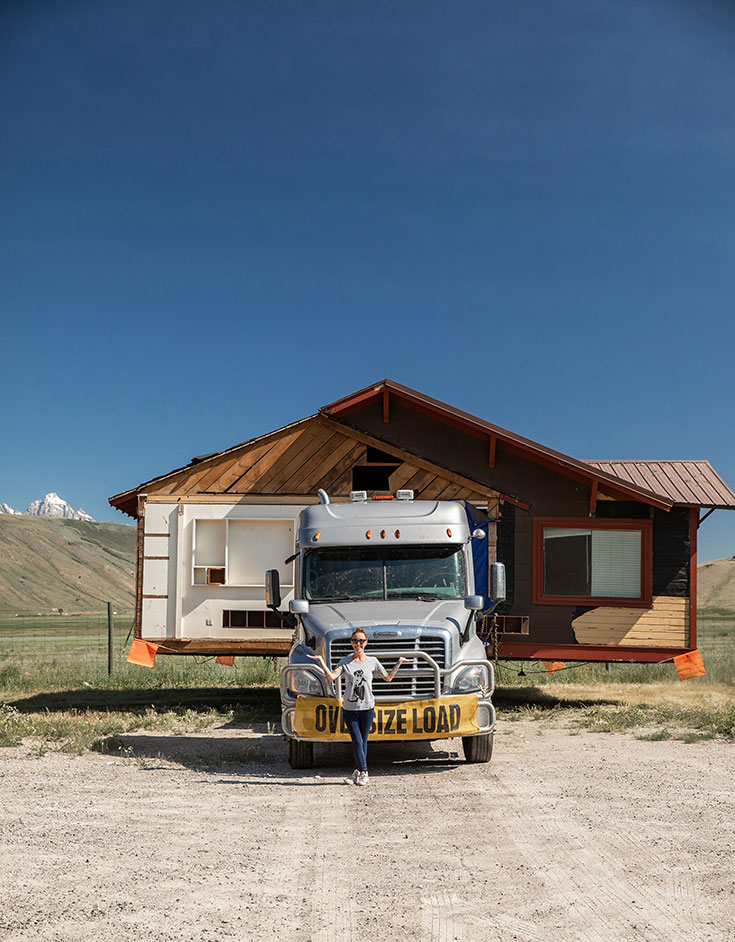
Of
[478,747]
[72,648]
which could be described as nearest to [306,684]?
[478,747]

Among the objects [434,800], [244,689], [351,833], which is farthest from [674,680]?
[351,833]

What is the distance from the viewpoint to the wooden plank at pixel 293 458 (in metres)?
17.6

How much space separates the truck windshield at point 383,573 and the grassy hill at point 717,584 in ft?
222

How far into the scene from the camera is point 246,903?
6289mm

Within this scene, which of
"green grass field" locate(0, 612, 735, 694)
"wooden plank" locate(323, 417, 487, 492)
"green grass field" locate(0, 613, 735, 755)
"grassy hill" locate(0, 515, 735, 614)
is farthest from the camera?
"grassy hill" locate(0, 515, 735, 614)

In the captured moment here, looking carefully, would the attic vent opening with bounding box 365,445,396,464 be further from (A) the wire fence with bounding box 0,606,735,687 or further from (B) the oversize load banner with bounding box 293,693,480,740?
(B) the oversize load banner with bounding box 293,693,480,740

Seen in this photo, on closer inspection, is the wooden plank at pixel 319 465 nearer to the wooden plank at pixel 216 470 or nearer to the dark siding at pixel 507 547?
the wooden plank at pixel 216 470

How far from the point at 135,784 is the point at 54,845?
2.94 metres

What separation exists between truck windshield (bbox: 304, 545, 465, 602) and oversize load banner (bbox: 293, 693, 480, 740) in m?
1.86

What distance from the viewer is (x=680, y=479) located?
19422mm

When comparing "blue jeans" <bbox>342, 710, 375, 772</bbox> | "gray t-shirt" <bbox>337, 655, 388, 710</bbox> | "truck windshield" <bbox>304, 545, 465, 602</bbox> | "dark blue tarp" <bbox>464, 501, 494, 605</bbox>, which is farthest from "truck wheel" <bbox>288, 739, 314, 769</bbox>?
"dark blue tarp" <bbox>464, 501, 494, 605</bbox>

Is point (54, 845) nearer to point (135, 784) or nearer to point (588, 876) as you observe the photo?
point (135, 784)

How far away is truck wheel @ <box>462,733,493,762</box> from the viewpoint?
38.7ft

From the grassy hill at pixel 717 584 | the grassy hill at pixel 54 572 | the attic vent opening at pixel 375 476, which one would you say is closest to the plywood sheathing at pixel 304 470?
the attic vent opening at pixel 375 476
